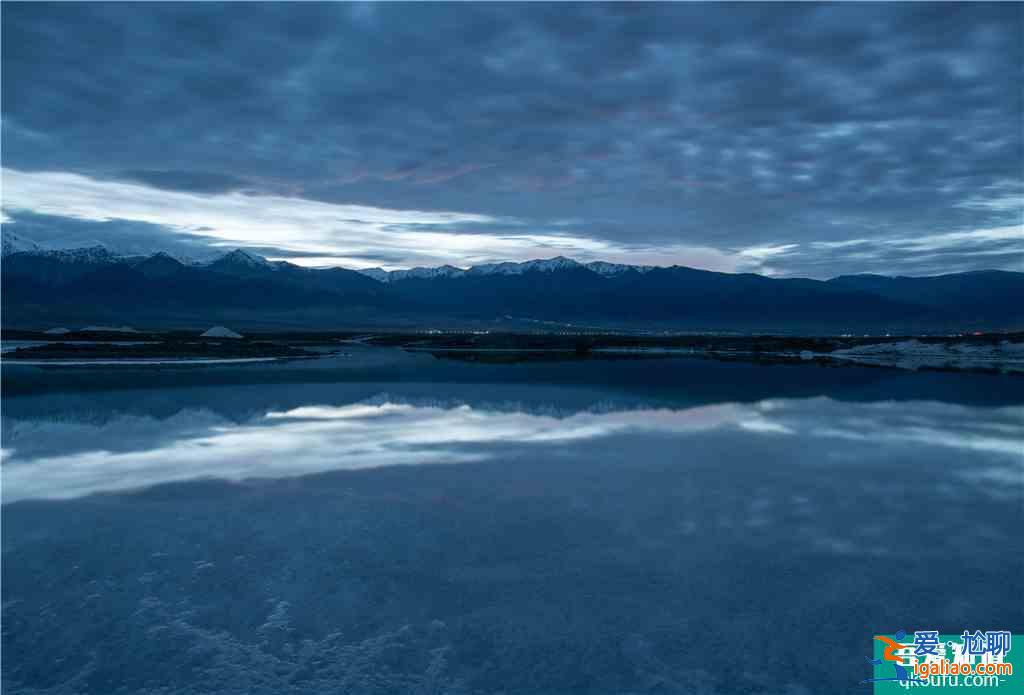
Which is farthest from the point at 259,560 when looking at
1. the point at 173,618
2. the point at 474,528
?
the point at 474,528

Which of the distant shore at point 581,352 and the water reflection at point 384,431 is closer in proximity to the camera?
the water reflection at point 384,431

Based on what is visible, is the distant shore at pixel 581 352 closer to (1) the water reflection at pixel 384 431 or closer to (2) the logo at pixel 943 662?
(1) the water reflection at pixel 384 431

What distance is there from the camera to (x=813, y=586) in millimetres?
8836

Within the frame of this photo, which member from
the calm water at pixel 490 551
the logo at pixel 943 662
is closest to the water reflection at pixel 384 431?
the calm water at pixel 490 551

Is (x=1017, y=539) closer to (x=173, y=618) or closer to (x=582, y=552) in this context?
(x=582, y=552)

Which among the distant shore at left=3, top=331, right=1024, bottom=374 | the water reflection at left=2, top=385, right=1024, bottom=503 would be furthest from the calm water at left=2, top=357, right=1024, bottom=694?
the distant shore at left=3, top=331, right=1024, bottom=374

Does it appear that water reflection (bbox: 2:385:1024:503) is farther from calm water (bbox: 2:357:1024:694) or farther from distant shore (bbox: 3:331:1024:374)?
distant shore (bbox: 3:331:1024:374)

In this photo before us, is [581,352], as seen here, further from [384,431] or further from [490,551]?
[490,551]

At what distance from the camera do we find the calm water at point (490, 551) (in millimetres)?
7172

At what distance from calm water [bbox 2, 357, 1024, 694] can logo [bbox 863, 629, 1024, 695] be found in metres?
0.23

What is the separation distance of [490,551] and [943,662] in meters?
5.18

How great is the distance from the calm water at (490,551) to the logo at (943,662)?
230mm

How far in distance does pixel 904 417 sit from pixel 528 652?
19.4 metres

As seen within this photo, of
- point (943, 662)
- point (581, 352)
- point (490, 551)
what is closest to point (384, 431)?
point (490, 551)
